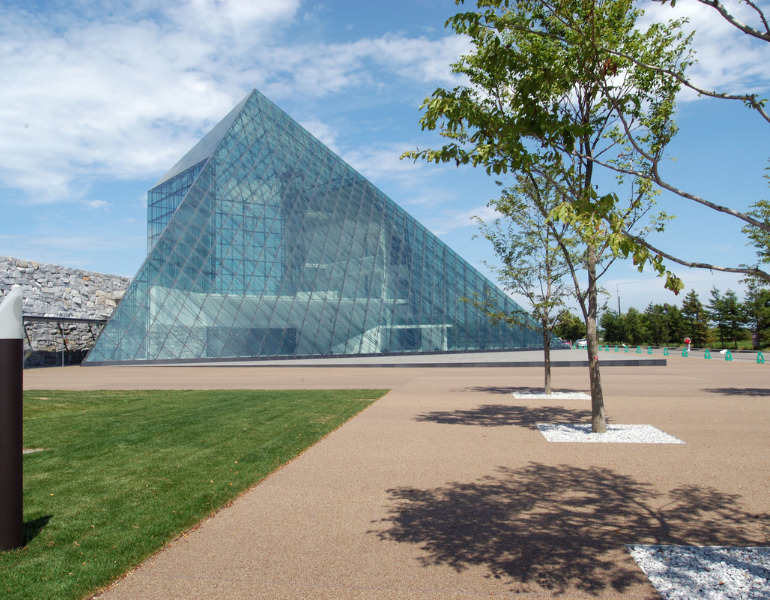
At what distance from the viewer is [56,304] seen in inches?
Result: 1524

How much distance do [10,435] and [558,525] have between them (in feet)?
15.3

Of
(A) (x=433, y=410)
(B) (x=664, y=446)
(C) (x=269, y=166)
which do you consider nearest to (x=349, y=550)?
(B) (x=664, y=446)

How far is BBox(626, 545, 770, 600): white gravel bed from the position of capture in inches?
156

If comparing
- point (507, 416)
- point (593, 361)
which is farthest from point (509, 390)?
point (593, 361)

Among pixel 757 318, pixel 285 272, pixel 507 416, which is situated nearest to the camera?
pixel 507 416

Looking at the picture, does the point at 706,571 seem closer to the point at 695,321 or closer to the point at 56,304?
the point at 56,304

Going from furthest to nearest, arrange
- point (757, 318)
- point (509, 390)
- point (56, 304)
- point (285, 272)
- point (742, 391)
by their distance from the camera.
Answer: point (757, 318)
point (56, 304)
point (285, 272)
point (509, 390)
point (742, 391)

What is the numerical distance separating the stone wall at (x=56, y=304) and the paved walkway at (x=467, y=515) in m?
32.5

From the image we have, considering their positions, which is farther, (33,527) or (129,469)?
(129,469)

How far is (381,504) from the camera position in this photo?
610 centimetres

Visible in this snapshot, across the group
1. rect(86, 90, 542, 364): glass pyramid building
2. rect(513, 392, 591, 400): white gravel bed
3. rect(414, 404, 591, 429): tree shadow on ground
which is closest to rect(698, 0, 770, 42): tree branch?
rect(414, 404, 591, 429): tree shadow on ground

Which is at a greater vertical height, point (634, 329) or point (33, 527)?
point (634, 329)

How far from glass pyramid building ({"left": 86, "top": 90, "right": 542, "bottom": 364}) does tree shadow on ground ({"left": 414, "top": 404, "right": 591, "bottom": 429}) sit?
18462mm

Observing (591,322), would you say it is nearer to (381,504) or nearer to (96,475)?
(381,504)
